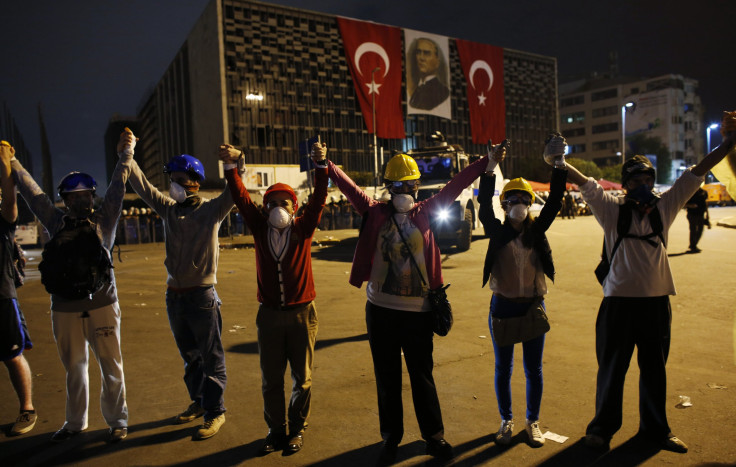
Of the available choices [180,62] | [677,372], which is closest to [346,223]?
[677,372]

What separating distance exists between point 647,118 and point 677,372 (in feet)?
328

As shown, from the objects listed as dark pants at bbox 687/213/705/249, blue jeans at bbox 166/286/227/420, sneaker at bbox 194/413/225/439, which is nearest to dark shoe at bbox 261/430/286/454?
sneaker at bbox 194/413/225/439

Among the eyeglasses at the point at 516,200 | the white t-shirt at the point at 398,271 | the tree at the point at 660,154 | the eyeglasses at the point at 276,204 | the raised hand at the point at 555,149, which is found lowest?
the white t-shirt at the point at 398,271

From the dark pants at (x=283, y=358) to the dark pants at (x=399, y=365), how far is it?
51 cm

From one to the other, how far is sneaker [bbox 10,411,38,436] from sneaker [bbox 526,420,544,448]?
3789 mm

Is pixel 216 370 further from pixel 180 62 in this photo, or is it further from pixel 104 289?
pixel 180 62

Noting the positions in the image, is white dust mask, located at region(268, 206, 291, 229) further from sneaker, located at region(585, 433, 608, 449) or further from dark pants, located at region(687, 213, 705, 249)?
dark pants, located at region(687, 213, 705, 249)

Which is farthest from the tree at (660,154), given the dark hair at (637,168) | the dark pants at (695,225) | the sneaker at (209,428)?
the sneaker at (209,428)

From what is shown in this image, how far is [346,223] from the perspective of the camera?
105 feet

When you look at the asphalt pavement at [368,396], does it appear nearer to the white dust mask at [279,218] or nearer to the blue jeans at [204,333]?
the blue jeans at [204,333]

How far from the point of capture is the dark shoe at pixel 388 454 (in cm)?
342

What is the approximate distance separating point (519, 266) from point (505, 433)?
1.18 meters

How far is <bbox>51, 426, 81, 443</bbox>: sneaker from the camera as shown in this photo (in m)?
3.83

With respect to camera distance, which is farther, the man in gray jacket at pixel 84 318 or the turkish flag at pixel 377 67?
the turkish flag at pixel 377 67
